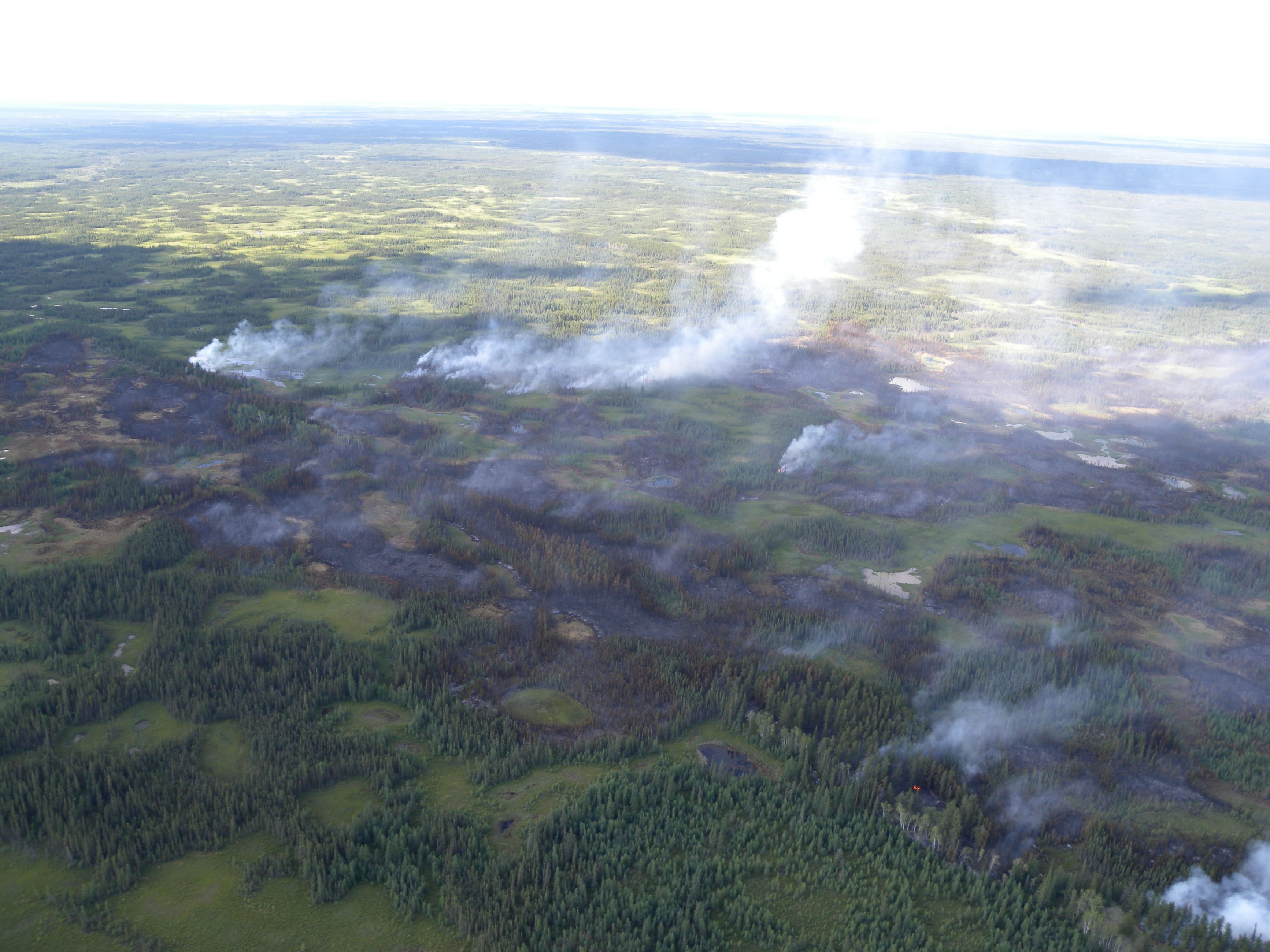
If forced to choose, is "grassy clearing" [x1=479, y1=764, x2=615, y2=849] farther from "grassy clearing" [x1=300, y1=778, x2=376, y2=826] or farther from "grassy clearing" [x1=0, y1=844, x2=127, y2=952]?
"grassy clearing" [x1=0, y1=844, x2=127, y2=952]

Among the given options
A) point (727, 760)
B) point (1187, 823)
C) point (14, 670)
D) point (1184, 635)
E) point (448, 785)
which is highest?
point (14, 670)

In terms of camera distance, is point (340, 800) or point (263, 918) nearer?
point (263, 918)

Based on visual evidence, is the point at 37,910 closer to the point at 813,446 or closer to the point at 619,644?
the point at 619,644

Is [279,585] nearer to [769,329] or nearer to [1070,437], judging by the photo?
[1070,437]

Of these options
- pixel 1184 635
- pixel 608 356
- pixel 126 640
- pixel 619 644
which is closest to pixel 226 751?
pixel 126 640

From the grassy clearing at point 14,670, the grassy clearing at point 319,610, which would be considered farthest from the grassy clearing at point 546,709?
the grassy clearing at point 14,670

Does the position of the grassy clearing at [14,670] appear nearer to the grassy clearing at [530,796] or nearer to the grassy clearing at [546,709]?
the grassy clearing at [546,709]
